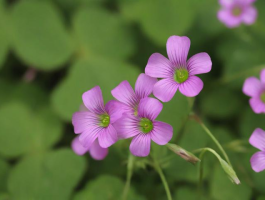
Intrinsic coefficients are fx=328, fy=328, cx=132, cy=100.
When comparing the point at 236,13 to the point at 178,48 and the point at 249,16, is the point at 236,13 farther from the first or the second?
the point at 178,48

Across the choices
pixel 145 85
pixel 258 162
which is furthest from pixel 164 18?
pixel 258 162

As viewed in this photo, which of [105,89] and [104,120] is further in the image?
[105,89]

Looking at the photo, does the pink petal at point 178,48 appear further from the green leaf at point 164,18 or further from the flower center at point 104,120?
the green leaf at point 164,18

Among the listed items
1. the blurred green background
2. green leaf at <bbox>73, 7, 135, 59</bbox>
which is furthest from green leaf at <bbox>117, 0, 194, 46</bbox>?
green leaf at <bbox>73, 7, 135, 59</bbox>

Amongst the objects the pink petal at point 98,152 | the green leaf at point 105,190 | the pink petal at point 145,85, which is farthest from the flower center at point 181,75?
the green leaf at point 105,190

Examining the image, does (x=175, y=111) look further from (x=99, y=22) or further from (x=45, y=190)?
(x=99, y=22)

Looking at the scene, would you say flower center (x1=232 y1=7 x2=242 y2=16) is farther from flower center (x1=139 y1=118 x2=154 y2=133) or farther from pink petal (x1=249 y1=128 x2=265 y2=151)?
flower center (x1=139 y1=118 x2=154 y2=133)
